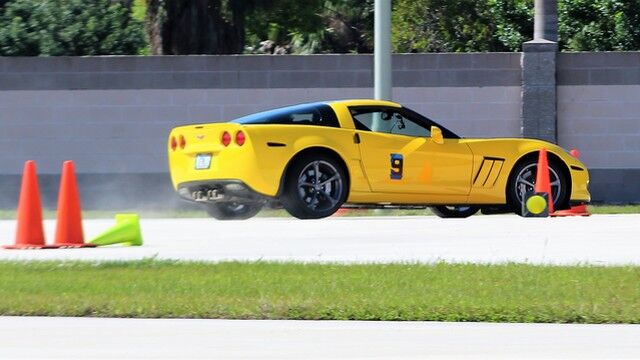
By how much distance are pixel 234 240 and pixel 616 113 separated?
425 inches

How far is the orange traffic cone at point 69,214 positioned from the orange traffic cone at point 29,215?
17 cm

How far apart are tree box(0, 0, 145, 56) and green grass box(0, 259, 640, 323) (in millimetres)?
14660

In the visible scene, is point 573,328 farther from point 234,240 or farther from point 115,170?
point 115,170

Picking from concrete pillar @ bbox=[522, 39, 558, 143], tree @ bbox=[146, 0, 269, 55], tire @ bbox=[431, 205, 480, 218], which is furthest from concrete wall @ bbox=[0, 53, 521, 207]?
tire @ bbox=[431, 205, 480, 218]

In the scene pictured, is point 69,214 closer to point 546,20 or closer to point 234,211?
point 234,211

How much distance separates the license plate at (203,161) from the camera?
52.1 feet

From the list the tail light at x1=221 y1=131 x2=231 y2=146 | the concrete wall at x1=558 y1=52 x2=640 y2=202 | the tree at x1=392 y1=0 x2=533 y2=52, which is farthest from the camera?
the tree at x1=392 y1=0 x2=533 y2=52

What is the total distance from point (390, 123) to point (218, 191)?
2.05 metres

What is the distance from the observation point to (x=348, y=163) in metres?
16.0

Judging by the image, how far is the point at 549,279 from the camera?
10.2 metres

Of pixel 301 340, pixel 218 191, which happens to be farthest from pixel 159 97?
pixel 301 340

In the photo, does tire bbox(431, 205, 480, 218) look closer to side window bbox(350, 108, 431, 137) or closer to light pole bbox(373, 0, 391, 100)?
side window bbox(350, 108, 431, 137)

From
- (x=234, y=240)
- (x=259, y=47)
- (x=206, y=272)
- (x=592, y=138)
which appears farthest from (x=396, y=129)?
(x=259, y=47)

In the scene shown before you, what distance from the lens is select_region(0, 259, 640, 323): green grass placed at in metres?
8.82
